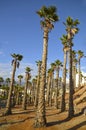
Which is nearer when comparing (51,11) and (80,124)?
(80,124)

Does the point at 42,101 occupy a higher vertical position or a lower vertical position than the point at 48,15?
lower

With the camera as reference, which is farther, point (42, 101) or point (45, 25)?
point (45, 25)

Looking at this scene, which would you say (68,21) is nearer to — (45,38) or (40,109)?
(45,38)

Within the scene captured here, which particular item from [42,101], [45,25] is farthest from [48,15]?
[42,101]

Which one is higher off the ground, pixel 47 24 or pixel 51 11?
pixel 51 11

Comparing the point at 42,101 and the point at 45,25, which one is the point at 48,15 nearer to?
the point at 45,25

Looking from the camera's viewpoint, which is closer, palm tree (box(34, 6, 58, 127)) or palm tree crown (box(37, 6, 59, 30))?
palm tree (box(34, 6, 58, 127))

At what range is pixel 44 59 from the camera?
2562 centimetres

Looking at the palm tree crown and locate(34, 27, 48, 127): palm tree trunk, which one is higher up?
the palm tree crown

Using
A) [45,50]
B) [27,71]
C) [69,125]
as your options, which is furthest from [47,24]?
[27,71]

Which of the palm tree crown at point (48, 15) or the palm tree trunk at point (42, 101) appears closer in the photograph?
the palm tree trunk at point (42, 101)

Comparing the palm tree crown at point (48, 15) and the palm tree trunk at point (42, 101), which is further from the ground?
the palm tree crown at point (48, 15)

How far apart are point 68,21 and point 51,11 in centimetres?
748

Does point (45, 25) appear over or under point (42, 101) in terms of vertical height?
over
